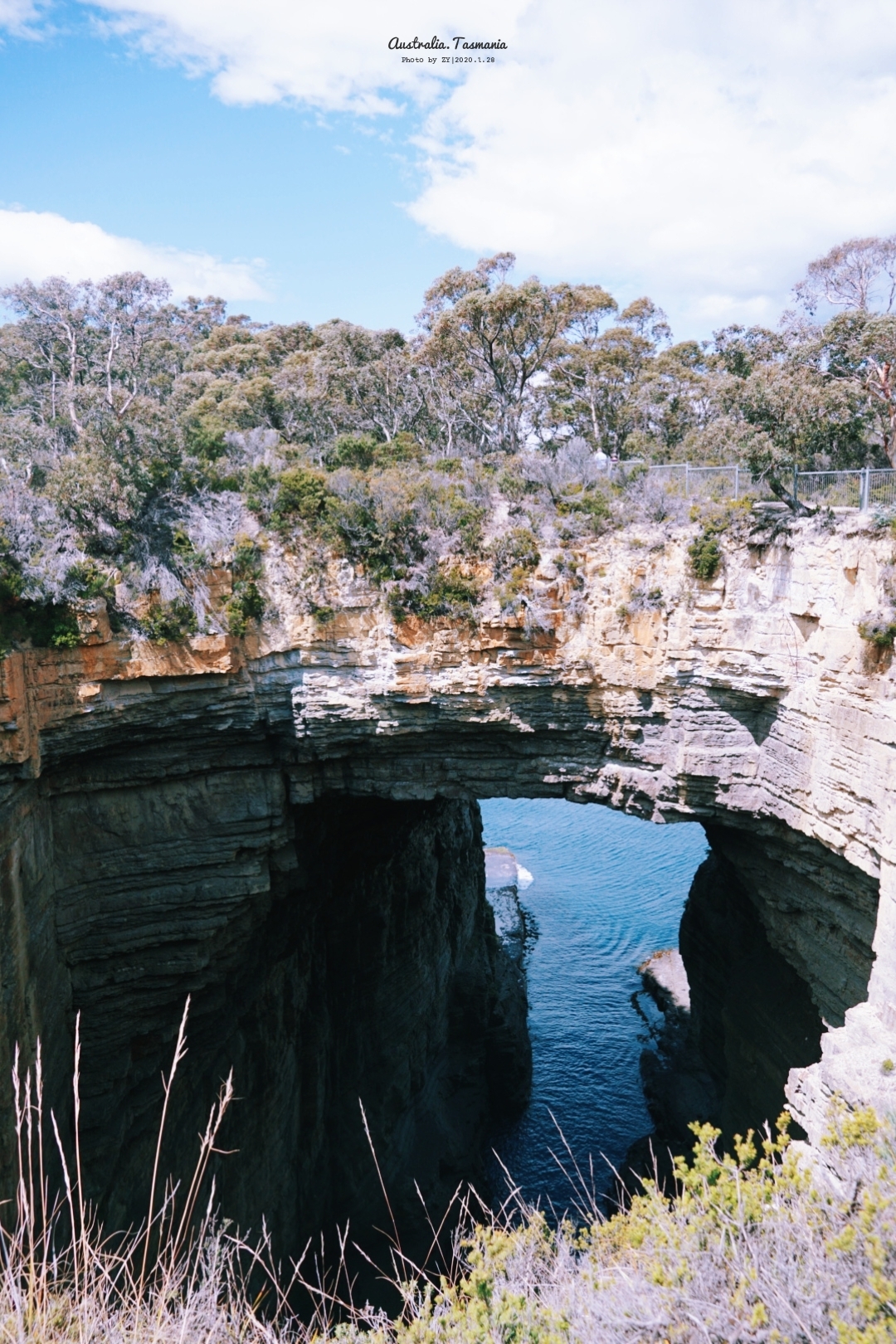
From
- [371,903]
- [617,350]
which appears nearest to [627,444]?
[617,350]

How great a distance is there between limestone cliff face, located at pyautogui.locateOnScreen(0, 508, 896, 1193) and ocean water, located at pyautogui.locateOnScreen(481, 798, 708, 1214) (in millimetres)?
7838

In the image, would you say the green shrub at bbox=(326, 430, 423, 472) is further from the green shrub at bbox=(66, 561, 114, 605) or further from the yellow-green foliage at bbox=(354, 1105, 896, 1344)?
the yellow-green foliage at bbox=(354, 1105, 896, 1344)

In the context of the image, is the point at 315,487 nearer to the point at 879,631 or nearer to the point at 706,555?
the point at 706,555

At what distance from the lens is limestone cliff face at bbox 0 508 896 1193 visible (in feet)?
38.0

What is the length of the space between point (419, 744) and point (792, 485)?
7399 millimetres

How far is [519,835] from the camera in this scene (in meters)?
40.1

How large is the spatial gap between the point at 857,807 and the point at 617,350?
2126 centimetres

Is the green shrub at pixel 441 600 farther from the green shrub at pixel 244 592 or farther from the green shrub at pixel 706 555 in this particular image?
the green shrub at pixel 706 555

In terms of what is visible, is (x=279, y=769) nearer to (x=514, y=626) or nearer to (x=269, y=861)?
(x=269, y=861)

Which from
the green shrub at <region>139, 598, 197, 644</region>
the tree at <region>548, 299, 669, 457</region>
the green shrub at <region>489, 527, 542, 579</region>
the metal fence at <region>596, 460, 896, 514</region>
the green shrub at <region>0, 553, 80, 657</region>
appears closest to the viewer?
the metal fence at <region>596, 460, 896, 514</region>

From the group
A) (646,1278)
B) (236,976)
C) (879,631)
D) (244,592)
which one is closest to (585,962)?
(236,976)

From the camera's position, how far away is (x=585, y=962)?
29547 mm

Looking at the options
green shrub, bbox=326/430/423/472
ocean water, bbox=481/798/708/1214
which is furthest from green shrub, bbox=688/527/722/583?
ocean water, bbox=481/798/708/1214

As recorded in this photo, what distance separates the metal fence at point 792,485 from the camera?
11367 millimetres
